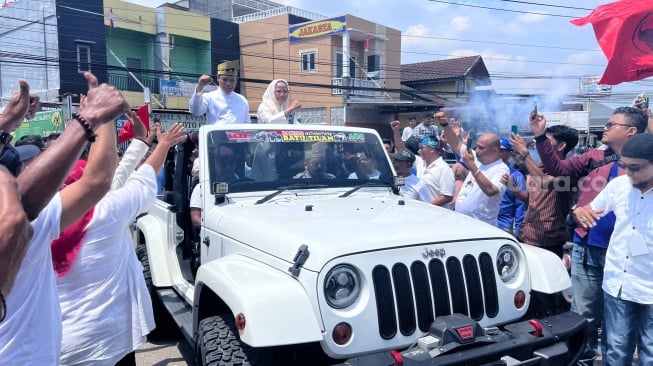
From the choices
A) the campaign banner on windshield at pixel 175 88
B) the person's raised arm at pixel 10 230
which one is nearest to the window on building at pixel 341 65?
the campaign banner on windshield at pixel 175 88

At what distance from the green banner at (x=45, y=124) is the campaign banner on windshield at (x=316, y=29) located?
13038 mm

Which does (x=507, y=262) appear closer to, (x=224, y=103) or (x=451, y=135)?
(x=451, y=135)

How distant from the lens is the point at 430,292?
2.70 m

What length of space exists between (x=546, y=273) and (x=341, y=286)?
55.5 inches

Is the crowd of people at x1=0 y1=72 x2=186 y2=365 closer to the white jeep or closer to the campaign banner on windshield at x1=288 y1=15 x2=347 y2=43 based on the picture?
the white jeep

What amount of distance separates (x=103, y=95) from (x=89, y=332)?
1448 millimetres

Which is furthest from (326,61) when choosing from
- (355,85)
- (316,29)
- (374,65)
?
(374,65)

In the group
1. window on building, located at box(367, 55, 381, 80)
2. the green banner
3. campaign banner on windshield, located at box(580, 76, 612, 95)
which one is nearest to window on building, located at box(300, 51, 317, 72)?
window on building, located at box(367, 55, 381, 80)

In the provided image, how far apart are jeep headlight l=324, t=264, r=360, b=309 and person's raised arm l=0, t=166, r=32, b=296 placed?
1.48m

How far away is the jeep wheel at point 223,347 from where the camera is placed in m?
2.55

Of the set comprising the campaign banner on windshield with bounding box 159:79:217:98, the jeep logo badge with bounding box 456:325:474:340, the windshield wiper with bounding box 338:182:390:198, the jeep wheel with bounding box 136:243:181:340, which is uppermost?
the campaign banner on windshield with bounding box 159:79:217:98

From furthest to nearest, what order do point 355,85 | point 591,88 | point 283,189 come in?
point 355,85
point 591,88
point 283,189

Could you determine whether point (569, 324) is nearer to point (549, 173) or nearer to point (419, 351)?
point (419, 351)

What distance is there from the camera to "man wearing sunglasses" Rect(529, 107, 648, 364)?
350 cm
